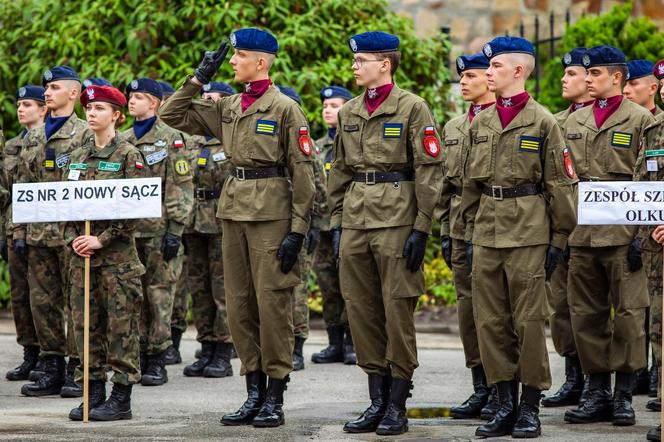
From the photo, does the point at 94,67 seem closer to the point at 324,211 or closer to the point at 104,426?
the point at 324,211

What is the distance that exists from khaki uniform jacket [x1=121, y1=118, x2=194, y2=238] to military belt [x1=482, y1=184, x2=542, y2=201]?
324cm

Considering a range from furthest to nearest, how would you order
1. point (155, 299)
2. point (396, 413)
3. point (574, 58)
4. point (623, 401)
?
point (155, 299) → point (574, 58) → point (623, 401) → point (396, 413)

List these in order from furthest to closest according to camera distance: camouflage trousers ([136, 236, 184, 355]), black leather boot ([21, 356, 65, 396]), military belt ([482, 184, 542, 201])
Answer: camouflage trousers ([136, 236, 184, 355])
black leather boot ([21, 356, 65, 396])
military belt ([482, 184, 542, 201])

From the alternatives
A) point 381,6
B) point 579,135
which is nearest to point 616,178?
A: point 579,135

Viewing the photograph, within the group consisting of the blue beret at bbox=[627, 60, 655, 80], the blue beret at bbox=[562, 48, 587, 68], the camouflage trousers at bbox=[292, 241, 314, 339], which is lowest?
the camouflage trousers at bbox=[292, 241, 314, 339]

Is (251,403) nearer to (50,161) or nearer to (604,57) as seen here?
(50,161)

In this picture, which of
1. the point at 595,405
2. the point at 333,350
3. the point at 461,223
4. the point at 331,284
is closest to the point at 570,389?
the point at 595,405

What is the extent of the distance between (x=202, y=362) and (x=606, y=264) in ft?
12.0

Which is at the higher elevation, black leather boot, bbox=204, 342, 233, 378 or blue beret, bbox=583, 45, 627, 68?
blue beret, bbox=583, 45, 627, 68

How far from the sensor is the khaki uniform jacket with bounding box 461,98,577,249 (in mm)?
8328

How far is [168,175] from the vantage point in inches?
434

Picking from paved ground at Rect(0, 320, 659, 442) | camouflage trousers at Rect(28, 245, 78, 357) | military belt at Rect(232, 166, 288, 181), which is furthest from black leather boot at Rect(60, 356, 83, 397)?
military belt at Rect(232, 166, 288, 181)

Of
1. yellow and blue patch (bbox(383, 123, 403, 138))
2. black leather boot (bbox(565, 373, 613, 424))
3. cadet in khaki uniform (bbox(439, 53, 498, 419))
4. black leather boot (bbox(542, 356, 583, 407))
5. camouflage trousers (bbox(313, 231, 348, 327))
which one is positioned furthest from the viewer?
camouflage trousers (bbox(313, 231, 348, 327))

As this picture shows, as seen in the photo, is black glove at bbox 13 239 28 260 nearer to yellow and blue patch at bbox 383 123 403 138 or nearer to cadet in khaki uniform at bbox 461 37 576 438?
yellow and blue patch at bbox 383 123 403 138
